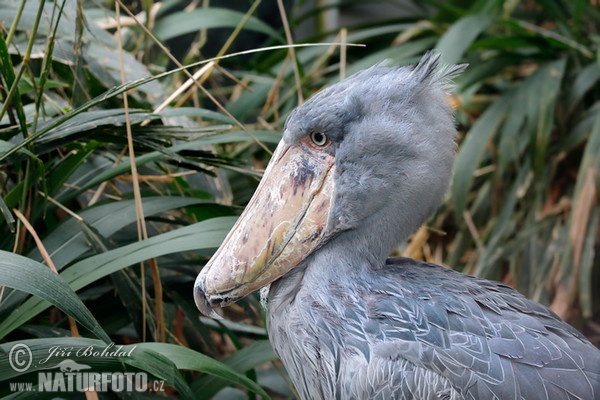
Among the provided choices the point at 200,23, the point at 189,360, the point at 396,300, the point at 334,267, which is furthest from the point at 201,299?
the point at 200,23

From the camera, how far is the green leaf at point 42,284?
1.45 m

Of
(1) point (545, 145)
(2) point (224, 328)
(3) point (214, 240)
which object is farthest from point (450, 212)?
(3) point (214, 240)

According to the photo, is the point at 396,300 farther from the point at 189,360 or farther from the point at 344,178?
the point at 189,360

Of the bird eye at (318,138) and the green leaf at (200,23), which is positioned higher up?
the green leaf at (200,23)

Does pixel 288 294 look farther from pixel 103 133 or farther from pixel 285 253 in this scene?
pixel 103 133

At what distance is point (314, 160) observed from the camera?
172 cm

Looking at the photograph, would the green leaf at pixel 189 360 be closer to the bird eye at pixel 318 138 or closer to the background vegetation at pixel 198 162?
the background vegetation at pixel 198 162

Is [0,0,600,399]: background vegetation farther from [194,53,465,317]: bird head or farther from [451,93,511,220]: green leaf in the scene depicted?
[194,53,465,317]: bird head

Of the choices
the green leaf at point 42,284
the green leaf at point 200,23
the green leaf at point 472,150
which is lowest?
the green leaf at point 42,284

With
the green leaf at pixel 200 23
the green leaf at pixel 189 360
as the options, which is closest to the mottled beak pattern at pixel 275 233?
the green leaf at pixel 189 360

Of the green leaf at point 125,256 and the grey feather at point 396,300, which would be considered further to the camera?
the green leaf at point 125,256

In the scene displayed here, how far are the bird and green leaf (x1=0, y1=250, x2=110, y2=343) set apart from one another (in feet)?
0.85

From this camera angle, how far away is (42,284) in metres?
1.46

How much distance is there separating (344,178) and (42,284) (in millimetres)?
605
